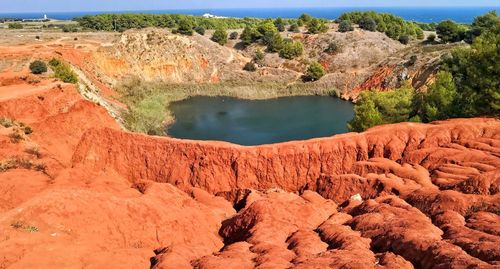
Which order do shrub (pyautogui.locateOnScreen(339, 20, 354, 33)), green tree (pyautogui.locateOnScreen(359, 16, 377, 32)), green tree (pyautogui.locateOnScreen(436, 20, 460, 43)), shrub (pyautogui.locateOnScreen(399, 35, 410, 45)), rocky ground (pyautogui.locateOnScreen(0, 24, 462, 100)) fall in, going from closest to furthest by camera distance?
rocky ground (pyautogui.locateOnScreen(0, 24, 462, 100)) → green tree (pyautogui.locateOnScreen(436, 20, 460, 43)) → shrub (pyautogui.locateOnScreen(399, 35, 410, 45)) → shrub (pyautogui.locateOnScreen(339, 20, 354, 33)) → green tree (pyautogui.locateOnScreen(359, 16, 377, 32))

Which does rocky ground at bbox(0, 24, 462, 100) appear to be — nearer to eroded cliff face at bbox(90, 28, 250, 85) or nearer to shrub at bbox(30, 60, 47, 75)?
eroded cliff face at bbox(90, 28, 250, 85)

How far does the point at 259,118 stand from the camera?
6406 cm

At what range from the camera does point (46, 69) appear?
183 ft

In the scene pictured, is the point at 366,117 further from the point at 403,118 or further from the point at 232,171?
the point at 232,171

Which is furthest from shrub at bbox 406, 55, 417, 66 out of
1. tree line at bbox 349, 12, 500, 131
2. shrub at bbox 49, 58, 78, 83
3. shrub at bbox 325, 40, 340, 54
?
shrub at bbox 49, 58, 78, 83

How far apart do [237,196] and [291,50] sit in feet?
199

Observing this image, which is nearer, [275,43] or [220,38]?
[275,43]

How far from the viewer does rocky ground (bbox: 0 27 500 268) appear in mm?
20688

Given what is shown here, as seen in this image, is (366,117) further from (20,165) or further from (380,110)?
(20,165)

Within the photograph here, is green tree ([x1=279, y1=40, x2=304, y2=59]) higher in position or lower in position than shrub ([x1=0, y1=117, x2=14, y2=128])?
higher

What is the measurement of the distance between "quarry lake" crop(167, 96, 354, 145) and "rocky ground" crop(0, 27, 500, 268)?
1610 cm

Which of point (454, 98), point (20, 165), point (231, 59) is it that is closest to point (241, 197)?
point (20, 165)

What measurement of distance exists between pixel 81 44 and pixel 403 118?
5569 centimetres

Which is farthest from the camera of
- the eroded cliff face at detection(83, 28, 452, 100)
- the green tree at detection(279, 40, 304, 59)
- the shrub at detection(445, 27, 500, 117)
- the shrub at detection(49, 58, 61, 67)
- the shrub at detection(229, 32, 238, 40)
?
the shrub at detection(229, 32, 238, 40)
